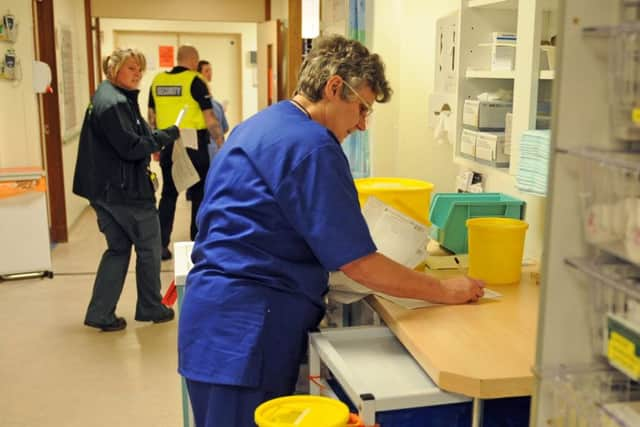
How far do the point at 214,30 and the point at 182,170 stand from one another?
17.6ft

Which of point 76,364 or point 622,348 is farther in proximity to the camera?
point 76,364

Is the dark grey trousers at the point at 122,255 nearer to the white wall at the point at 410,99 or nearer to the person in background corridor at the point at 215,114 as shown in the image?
Result: the white wall at the point at 410,99

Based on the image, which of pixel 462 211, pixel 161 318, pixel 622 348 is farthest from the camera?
pixel 161 318

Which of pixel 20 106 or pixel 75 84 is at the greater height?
pixel 75 84

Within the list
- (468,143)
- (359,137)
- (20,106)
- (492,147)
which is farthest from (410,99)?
(20,106)

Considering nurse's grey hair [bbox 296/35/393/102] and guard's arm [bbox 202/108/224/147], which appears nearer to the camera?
nurse's grey hair [bbox 296/35/393/102]

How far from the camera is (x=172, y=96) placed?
5109 millimetres

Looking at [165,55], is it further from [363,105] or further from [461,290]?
[461,290]

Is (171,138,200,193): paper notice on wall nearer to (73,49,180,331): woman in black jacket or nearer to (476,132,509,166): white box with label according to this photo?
(73,49,180,331): woman in black jacket

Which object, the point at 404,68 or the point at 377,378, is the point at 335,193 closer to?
the point at 377,378

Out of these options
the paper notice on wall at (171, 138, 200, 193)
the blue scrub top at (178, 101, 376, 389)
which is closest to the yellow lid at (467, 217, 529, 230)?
the blue scrub top at (178, 101, 376, 389)

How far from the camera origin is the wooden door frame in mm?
5344

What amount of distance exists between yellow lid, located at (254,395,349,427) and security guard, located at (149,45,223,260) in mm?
3821

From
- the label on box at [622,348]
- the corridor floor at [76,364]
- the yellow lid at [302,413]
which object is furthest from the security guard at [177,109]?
the label on box at [622,348]
